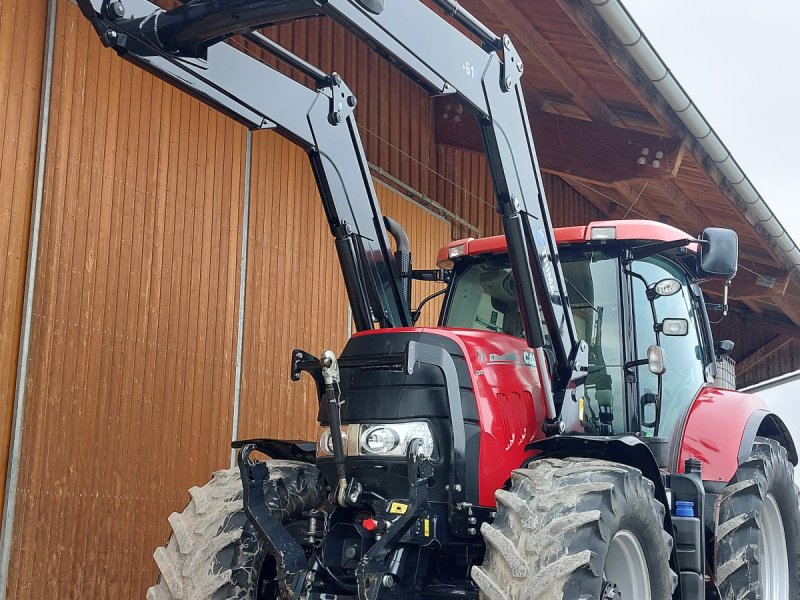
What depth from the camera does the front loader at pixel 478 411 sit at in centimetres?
499

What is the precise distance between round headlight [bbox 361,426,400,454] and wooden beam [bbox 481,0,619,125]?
6202mm

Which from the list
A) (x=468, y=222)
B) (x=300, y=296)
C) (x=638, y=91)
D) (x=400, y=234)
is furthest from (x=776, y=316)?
(x=400, y=234)

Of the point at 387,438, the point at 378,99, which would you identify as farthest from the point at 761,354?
the point at 387,438

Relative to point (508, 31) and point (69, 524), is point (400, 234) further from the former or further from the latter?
point (508, 31)

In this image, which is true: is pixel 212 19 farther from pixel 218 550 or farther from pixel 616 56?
pixel 616 56

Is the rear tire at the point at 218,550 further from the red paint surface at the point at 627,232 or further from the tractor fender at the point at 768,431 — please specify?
the tractor fender at the point at 768,431

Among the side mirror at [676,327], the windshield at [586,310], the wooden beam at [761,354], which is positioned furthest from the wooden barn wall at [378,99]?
the wooden beam at [761,354]

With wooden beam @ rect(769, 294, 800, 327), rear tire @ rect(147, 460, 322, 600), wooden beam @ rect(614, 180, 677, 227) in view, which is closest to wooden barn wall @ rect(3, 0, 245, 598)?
rear tire @ rect(147, 460, 322, 600)

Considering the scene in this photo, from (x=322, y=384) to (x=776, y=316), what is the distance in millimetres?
18300

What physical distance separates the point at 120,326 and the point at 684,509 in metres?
4.96

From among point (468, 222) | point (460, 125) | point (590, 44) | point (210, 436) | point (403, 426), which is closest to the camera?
point (403, 426)

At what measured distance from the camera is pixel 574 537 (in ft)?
15.2

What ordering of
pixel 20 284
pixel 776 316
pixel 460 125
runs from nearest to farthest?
pixel 20 284 → pixel 460 125 → pixel 776 316

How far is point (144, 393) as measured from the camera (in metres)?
9.04
